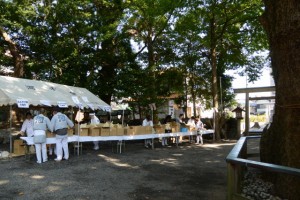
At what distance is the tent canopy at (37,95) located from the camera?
35.4 feet

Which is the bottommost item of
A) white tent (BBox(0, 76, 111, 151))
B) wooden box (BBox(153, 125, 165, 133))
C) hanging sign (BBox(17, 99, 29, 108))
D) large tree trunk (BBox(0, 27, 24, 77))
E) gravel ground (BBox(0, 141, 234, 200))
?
gravel ground (BBox(0, 141, 234, 200))

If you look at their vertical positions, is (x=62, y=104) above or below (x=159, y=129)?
above

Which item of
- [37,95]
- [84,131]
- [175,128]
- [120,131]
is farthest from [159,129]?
[37,95]

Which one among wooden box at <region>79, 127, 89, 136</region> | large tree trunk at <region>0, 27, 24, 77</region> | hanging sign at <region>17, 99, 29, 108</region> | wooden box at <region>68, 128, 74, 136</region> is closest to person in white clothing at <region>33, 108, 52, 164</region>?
hanging sign at <region>17, 99, 29, 108</region>

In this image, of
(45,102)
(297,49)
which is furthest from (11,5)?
(297,49)

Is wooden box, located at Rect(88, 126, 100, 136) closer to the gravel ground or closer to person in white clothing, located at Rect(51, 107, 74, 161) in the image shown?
the gravel ground

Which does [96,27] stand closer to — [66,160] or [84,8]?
[84,8]

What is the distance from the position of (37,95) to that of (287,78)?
9.62 meters

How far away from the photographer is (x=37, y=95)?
12180 millimetres

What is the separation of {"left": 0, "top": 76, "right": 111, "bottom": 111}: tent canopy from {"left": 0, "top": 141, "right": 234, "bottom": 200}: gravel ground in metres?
2.06

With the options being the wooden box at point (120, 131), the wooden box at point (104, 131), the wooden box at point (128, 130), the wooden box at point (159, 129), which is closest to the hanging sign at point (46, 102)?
the wooden box at point (104, 131)

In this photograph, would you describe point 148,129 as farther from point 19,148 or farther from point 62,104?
point 19,148

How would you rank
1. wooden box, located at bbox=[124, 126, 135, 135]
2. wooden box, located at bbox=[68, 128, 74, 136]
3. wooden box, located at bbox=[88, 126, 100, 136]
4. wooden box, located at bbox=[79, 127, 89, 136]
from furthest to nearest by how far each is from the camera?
wooden box, located at bbox=[124, 126, 135, 135], wooden box, located at bbox=[88, 126, 100, 136], wooden box, located at bbox=[79, 127, 89, 136], wooden box, located at bbox=[68, 128, 74, 136]

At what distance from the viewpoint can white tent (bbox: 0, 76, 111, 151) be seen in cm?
1077
